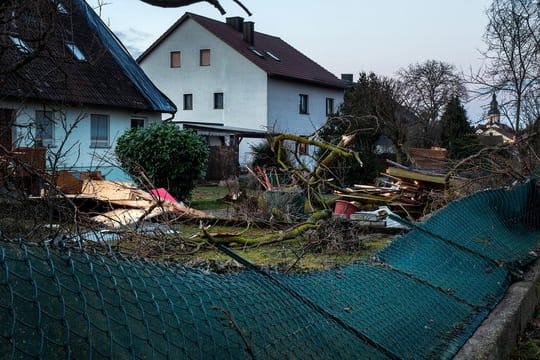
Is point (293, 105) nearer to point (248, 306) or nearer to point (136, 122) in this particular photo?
point (136, 122)

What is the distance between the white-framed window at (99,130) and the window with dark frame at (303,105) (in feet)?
59.9

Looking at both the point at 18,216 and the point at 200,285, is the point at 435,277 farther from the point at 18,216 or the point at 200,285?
the point at 18,216

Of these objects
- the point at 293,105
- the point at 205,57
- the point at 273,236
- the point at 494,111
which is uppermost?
the point at 205,57

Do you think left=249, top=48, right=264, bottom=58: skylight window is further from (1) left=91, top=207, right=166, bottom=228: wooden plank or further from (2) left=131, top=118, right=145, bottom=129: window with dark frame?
(1) left=91, top=207, right=166, bottom=228: wooden plank

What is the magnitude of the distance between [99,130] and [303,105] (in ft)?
63.9

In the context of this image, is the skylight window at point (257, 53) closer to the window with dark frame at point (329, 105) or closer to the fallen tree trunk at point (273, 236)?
the window with dark frame at point (329, 105)

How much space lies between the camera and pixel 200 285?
8.65 ft

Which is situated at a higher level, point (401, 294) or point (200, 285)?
point (200, 285)

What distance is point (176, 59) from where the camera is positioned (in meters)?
40.7

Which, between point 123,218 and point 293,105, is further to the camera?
point 293,105

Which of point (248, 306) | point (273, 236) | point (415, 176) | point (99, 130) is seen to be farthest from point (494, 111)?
point (248, 306)

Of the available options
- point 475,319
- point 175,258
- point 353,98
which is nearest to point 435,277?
point 475,319

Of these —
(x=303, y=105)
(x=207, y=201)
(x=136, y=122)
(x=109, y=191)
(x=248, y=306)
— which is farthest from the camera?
(x=303, y=105)

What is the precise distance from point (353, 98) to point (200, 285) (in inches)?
1219
